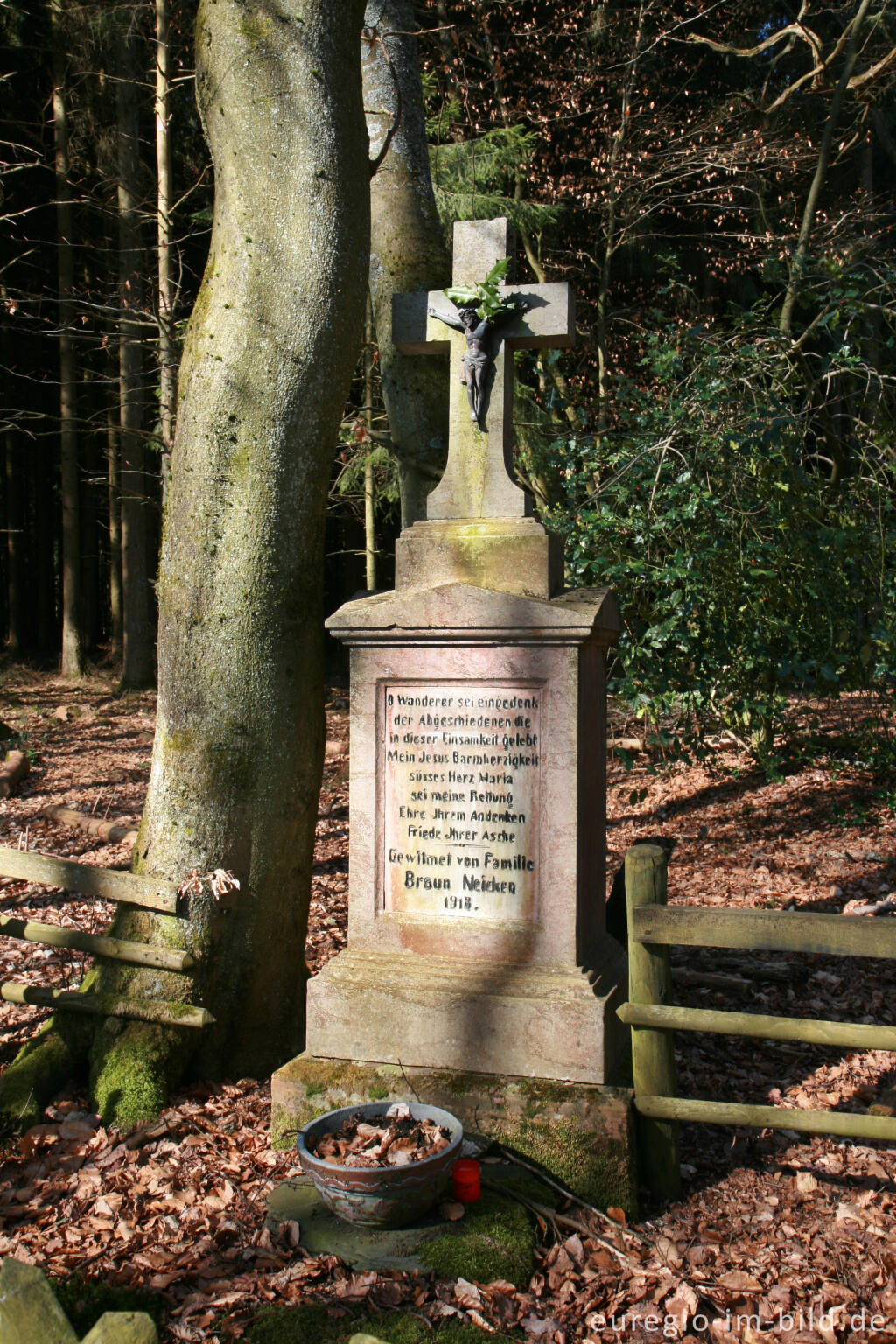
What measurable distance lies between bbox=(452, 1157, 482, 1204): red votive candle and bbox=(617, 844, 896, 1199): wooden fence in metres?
0.67

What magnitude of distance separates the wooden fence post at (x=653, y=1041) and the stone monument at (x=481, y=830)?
14cm

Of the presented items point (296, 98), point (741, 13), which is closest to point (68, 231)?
point (741, 13)

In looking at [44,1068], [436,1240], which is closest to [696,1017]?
[436,1240]

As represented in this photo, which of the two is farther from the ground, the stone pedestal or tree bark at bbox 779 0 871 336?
tree bark at bbox 779 0 871 336

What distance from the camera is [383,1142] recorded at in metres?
3.50

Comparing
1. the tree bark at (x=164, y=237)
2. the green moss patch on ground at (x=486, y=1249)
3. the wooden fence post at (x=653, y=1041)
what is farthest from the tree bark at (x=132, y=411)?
the green moss patch on ground at (x=486, y=1249)

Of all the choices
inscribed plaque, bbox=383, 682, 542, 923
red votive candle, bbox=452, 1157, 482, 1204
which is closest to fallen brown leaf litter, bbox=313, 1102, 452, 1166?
red votive candle, bbox=452, 1157, 482, 1204

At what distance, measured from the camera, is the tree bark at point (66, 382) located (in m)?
15.2

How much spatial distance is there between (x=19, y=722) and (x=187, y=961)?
990cm

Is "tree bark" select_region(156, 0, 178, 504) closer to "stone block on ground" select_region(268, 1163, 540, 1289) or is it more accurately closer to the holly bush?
the holly bush

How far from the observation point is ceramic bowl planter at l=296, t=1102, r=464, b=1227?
129 inches

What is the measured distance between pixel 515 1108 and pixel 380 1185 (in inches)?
33.0

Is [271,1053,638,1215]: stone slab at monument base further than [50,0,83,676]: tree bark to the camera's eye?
No

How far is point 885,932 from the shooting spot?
11.2 ft
